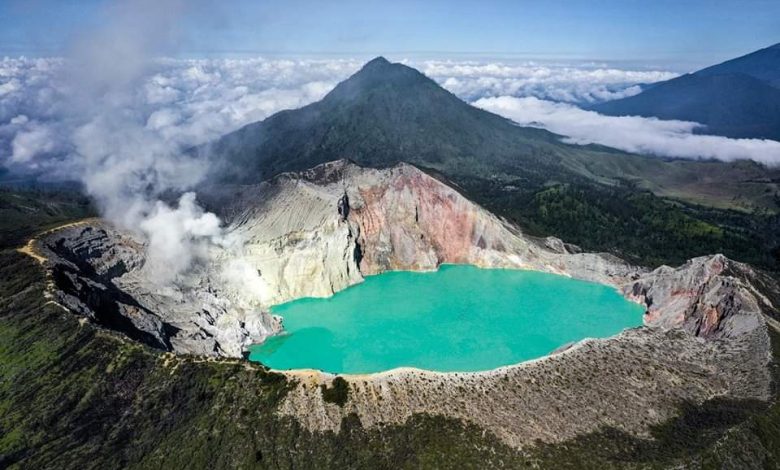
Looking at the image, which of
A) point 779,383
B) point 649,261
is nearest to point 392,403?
point 779,383

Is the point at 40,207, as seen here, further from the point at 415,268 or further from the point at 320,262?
the point at 415,268

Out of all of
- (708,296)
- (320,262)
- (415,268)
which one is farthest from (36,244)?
(708,296)

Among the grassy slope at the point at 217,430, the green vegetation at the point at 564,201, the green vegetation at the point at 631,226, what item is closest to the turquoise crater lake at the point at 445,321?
the grassy slope at the point at 217,430

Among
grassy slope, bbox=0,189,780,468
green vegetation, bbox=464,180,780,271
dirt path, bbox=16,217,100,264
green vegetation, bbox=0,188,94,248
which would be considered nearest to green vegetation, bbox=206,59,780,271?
green vegetation, bbox=464,180,780,271

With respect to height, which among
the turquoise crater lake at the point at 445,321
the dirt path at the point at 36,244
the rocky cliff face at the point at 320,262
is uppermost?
the dirt path at the point at 36,244

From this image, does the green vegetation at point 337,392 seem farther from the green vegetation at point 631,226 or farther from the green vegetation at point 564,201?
the green vegetation at point 564,201

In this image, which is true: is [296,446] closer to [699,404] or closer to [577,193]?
[699,404]

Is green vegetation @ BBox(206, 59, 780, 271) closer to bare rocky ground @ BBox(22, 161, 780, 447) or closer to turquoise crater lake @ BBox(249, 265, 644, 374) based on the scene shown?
bare rocky ground @ BBox(22, 161, 780, 447)
